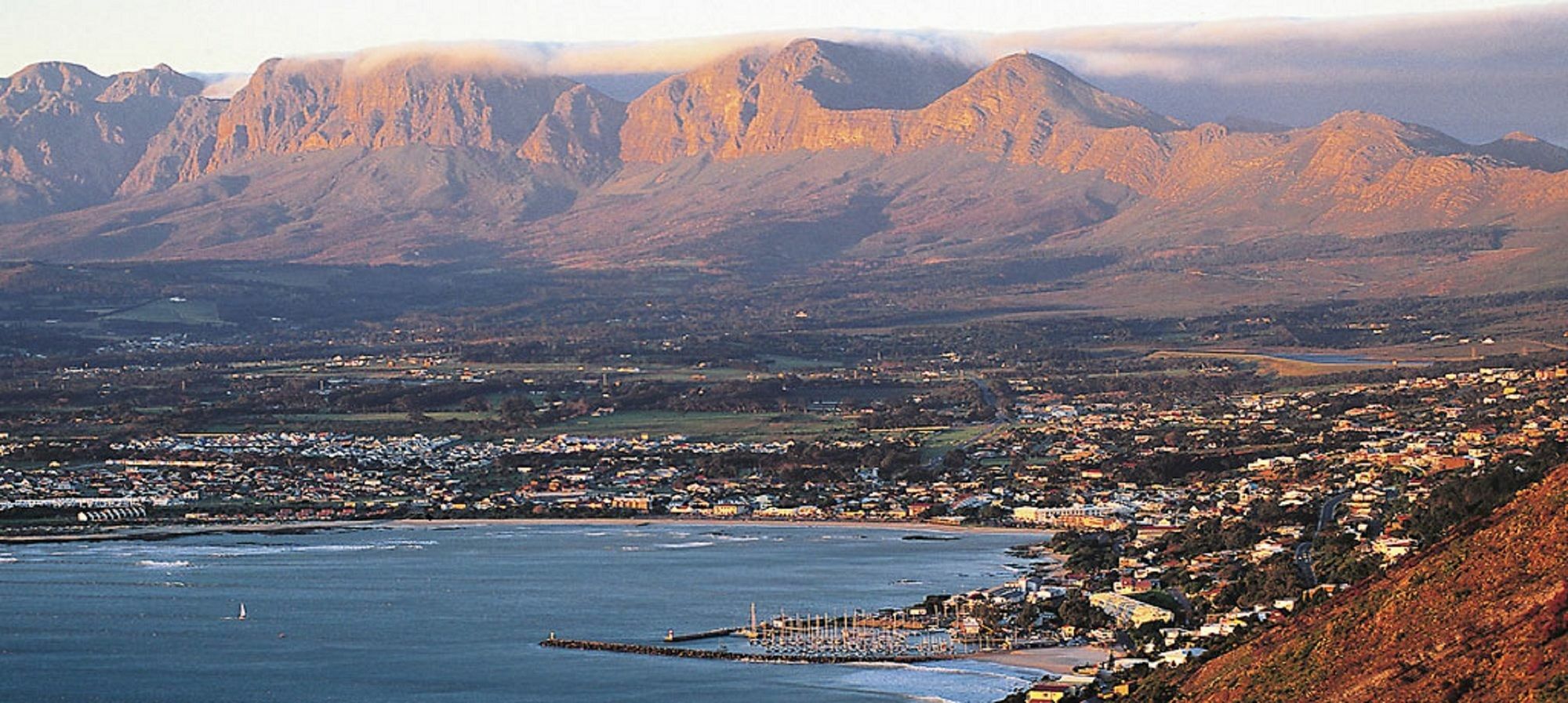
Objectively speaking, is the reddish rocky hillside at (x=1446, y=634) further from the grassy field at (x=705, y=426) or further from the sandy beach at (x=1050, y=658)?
the grassy field at (x=705, y=426)

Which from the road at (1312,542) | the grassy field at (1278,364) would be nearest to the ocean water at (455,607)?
the road at (1312,542)

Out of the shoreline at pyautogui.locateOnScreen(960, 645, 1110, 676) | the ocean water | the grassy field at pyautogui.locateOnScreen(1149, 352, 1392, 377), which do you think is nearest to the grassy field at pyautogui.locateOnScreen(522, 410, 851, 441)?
the grassy field at pyautogui.locateOnScreen(1149, 352, 1392, 377)

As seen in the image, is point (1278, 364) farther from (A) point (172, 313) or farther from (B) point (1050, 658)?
(A) point (172, 313)

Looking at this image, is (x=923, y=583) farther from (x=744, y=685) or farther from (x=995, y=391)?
(x=995, y=391)

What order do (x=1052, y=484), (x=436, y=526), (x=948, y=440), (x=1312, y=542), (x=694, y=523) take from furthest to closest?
1. (x=948, y=440)
2. (x=1052, y=484)
3. (x=694, y=523)
4. (x=436, y=526)
5. (x=1312, y=542)

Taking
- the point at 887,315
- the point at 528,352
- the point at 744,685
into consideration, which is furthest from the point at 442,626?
the point at 887,315

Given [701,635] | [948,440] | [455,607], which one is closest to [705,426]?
[948,440]

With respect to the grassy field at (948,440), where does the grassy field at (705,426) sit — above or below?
below
